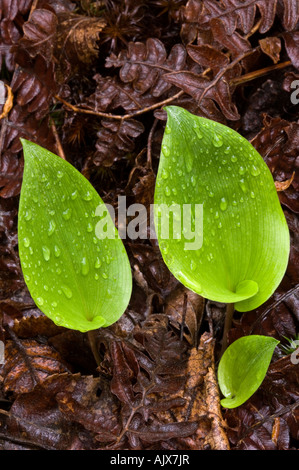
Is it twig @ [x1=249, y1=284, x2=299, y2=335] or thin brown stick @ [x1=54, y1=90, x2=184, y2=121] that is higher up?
thin brown stick @ [x1=54, y1=90, x2=184, y2=121]

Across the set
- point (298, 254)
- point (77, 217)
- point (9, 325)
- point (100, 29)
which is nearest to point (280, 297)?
point (298, 254)

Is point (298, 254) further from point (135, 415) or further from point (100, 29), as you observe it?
point (100, 29)

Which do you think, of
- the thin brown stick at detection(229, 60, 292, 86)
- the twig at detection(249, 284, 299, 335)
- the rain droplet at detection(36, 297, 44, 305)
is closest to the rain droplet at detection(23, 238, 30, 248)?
the rain droplet at detection(36, 297, 44, 305)

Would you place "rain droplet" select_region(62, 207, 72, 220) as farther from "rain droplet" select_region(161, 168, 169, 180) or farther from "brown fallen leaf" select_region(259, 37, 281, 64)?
"brown fallen leaf" select_region(259, 37, 281, 64)

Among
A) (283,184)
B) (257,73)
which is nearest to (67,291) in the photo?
(283,184)

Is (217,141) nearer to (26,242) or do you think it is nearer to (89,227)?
(89,227)
